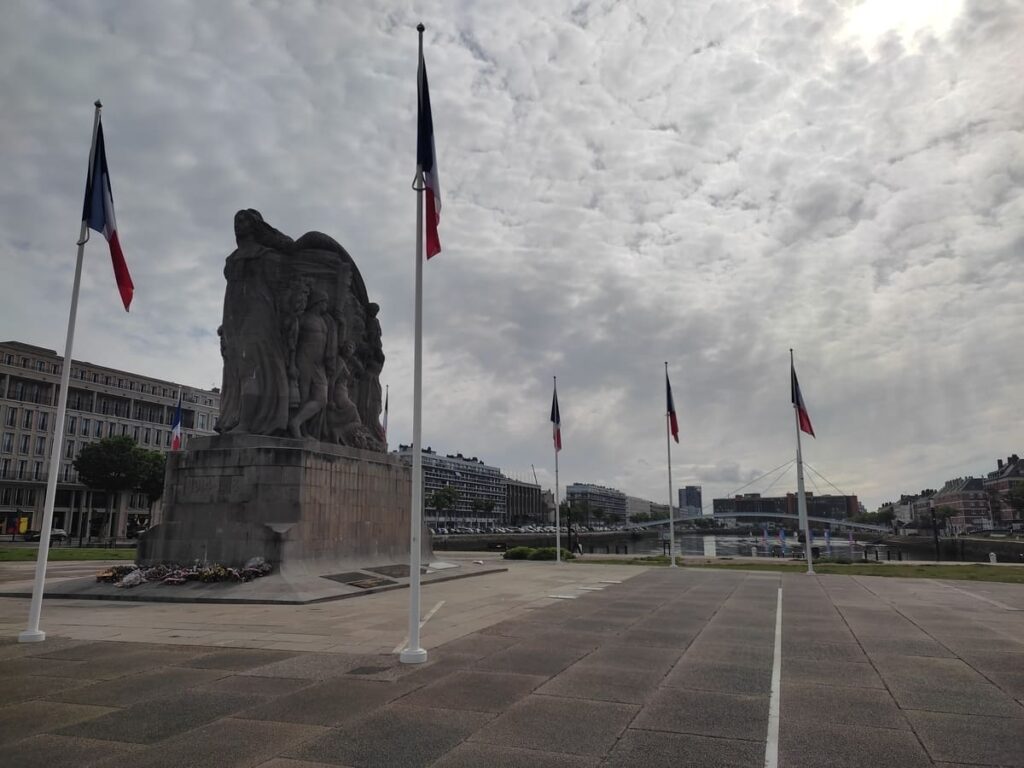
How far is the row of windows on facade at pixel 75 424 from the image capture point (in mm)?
83231

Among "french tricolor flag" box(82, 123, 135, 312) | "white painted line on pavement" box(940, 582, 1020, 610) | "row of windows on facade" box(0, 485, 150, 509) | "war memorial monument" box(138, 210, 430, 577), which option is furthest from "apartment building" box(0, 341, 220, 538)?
"white painted line on pavement" box(940, 582, 1020, 610)

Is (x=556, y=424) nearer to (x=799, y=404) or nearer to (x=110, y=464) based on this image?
(x=799, y=404)

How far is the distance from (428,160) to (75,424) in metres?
98.3

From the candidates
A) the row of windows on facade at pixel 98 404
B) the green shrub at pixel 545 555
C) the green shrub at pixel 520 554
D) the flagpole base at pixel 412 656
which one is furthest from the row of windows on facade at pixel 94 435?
the flagpole base at pixel 412 656

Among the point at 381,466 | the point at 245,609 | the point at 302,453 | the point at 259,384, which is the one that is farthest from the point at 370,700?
the point at 381,466

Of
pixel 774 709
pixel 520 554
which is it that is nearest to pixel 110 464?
pixel 520 554

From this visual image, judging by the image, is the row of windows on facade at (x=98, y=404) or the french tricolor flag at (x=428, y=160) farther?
the row of windows on facade at (x=98, y=404)

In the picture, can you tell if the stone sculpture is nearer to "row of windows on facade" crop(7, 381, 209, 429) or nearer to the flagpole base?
the flagpole base

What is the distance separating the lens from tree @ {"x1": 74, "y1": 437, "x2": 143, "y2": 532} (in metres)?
75.5

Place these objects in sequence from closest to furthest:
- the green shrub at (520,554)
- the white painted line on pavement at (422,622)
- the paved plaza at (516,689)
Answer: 1. the paved plaza at (516,689)
2. the white painted line on pavement at (422,622)
3. the green shrub at (520,554)

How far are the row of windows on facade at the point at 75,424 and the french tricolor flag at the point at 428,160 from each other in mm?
91920

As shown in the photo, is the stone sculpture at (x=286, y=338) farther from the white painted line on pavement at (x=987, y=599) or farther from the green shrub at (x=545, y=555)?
the white painted line on pavement at (x=987, y=599)

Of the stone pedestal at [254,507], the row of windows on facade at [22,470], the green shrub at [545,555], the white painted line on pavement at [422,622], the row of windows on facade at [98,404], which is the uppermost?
the row of windows on facade at [98,404]

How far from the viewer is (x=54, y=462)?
1341cm
